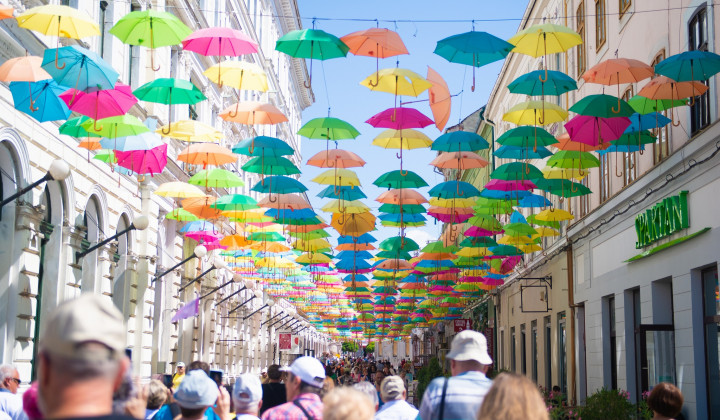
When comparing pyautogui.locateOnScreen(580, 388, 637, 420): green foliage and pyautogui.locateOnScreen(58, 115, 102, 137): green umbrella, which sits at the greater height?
pyautogui.locateOnScreen(58, 115, 102, 137): green umbrella

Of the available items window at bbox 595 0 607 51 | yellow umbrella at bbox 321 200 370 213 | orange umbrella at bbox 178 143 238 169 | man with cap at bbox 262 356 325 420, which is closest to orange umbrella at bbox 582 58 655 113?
orange umbrella at bbox 178 143 238 169

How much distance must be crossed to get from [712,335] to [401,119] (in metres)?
6.78

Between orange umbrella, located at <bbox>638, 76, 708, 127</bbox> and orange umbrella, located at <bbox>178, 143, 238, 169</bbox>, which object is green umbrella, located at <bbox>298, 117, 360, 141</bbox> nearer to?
orange umbrella, located at <bbox>178, 143, 238, 169</bbox>

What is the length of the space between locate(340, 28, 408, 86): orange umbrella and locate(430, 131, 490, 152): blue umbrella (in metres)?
3.54

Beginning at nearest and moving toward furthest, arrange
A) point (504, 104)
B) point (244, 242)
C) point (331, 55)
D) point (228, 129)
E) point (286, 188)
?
point (331, 55), point (286, 188), point (244, 242), point (228, 129), point (504, 104)

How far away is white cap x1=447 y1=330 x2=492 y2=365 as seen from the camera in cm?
628

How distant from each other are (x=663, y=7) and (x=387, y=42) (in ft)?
18.9

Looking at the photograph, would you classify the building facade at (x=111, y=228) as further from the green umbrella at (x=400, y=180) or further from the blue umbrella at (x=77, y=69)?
the green umbrella at (x=400, y=180)

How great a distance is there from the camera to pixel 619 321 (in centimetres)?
2166

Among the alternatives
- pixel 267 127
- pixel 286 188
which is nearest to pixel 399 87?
pixel 286 188

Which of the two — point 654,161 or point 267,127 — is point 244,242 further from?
point 267,127

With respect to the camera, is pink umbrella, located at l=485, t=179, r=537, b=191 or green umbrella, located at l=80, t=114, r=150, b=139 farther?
pink umbrella, located at l=485, t=179, r=537, b=191

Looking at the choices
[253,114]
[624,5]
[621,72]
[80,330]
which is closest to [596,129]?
[621,72]

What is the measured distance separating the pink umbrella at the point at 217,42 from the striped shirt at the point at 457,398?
1028cm
